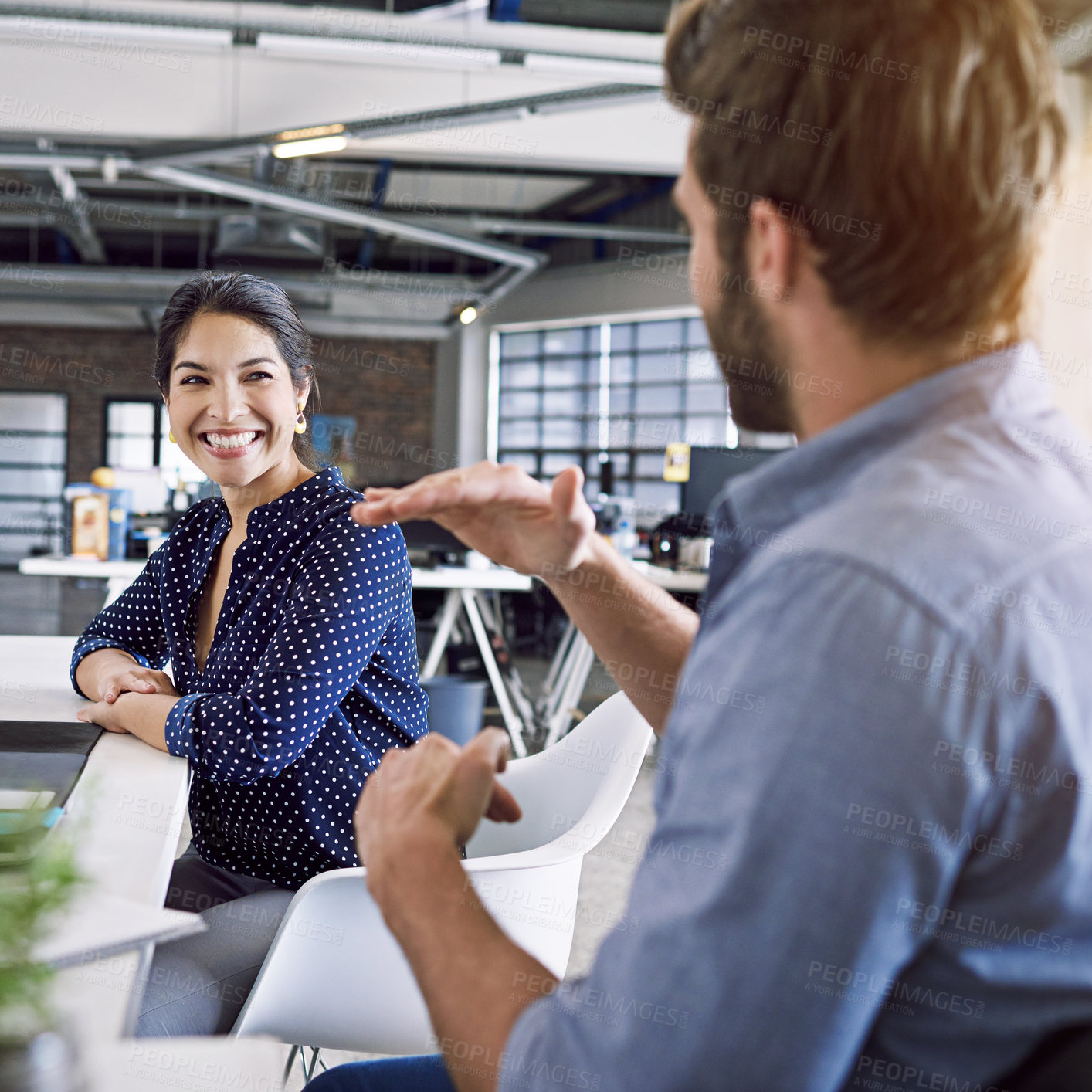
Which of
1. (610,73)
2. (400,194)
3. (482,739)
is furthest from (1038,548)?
(400,194)

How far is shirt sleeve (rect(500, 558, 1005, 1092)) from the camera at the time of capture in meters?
0.51

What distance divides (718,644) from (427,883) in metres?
0.27

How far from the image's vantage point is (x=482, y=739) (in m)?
0.75

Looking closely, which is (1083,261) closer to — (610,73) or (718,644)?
(610,73)

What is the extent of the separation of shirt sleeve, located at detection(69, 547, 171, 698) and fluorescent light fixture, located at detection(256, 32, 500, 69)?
3.74 meters

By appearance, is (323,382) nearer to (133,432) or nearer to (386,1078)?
(133,432)

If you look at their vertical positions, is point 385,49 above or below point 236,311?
above

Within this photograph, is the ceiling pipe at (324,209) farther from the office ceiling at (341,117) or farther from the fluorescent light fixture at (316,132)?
the fluorescent light fixture at (316,132)

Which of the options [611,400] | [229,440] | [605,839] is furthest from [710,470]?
[611,400]

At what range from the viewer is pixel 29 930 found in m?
0.49

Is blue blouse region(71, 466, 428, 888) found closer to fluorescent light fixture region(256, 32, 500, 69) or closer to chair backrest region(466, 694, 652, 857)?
A: chair backrest region(466, 694, 652, 857)

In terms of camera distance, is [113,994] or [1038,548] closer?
[1038,548]

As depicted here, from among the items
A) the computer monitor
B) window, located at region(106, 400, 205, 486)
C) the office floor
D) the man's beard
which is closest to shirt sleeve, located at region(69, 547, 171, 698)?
the office floor

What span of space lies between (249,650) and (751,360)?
106 centimetres
